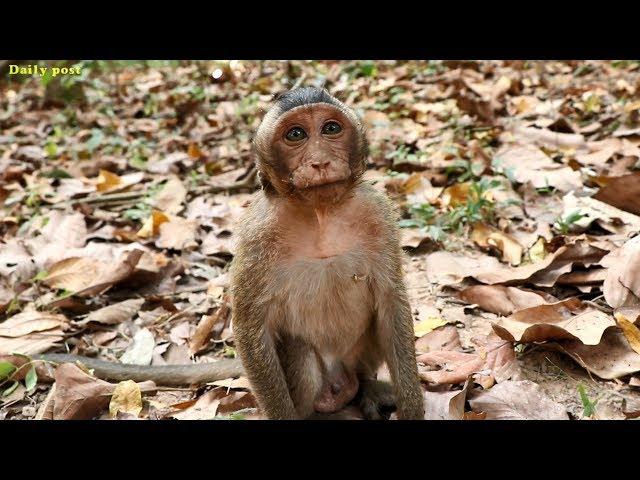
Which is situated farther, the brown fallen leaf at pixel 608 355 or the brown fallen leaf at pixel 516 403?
the brown fallen leaf at pixel 608 355

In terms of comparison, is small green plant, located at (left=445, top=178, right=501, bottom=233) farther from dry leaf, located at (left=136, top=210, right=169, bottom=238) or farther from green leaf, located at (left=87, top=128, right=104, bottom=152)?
green leaf, located at (left=87, top=128, right=104, bottom=152)

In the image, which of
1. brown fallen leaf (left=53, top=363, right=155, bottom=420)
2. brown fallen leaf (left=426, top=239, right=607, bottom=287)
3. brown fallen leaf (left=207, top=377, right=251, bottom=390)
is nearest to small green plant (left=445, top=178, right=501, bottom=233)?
brown fallen leaf (left=426, top=239, right=607, bottom=287)

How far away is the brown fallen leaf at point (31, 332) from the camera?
441 cm

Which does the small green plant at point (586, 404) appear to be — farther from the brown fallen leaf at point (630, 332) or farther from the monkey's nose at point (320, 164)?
the monkey's nose at point (320, 164)

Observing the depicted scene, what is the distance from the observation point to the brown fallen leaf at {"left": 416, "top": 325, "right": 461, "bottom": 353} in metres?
4.05

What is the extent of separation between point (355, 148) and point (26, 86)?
12.4 meters

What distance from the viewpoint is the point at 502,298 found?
13.9 feet

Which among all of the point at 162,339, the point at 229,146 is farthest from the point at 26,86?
the point at 162,339

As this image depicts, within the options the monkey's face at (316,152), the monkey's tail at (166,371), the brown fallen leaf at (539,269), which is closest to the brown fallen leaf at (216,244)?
the monkey's tail at (166,371)

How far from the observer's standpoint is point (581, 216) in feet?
15.7

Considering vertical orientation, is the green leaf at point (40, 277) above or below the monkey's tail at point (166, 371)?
above

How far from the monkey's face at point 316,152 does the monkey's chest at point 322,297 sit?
483 millimetres

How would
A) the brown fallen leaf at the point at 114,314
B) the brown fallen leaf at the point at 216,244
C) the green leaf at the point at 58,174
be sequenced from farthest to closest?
1. the green leaf at the point at 58,174
2. the brown fallen leaf at the point at 216,244
3. the brown fallen leaf at the point at 114,314

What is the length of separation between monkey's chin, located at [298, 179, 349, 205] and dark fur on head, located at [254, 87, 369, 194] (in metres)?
0.19
